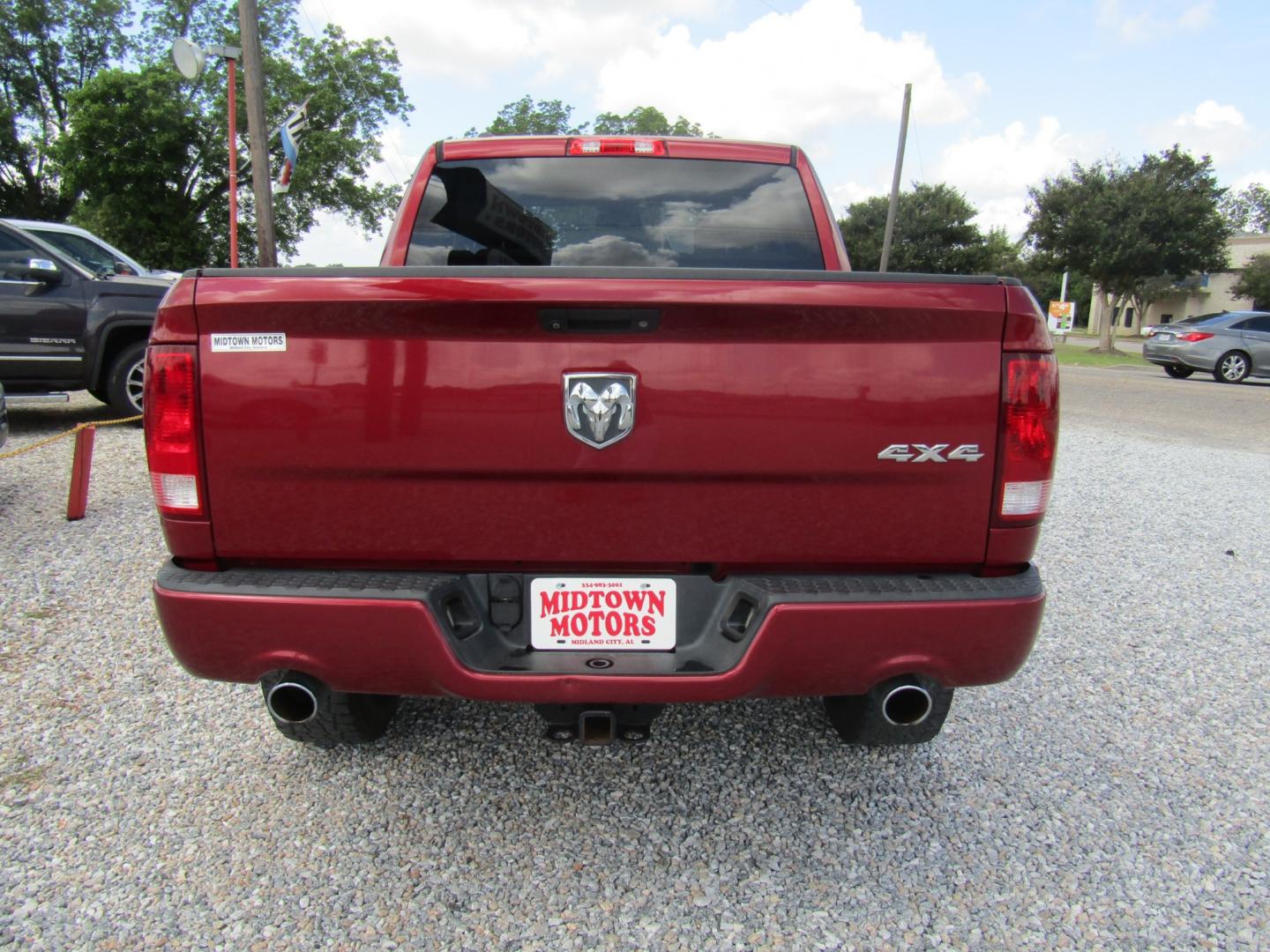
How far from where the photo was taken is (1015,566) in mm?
1959

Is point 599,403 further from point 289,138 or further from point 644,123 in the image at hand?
point 644,123

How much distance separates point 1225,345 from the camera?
54.8ft

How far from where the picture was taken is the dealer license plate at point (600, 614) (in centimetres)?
191

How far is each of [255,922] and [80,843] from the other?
62cm

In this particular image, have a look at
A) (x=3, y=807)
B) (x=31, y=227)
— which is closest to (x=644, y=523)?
(x=3, y=807)

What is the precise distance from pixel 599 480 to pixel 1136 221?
97.4ft

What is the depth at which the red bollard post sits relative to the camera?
4.93 meters

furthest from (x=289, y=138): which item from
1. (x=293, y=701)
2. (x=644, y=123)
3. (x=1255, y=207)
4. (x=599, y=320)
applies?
(x=1255, y=207)

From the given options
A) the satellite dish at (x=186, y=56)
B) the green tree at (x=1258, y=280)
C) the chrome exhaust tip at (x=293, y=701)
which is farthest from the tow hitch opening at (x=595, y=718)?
the green tree at (x=1258, y=280)

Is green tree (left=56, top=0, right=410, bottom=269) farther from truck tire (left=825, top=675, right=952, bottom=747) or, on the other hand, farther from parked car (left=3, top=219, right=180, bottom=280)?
truck tire (left=825, top=675, right=952, bottom=747)

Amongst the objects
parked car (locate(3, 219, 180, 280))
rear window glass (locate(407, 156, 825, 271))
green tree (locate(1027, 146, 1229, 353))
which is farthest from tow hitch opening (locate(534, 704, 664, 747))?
green tree (locate(1027, 146, 1229, 353))

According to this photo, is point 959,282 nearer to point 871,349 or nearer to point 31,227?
point 871,349

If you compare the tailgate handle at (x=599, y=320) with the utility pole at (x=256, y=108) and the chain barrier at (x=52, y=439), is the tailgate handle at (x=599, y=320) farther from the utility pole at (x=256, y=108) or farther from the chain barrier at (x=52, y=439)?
the utility pole at (x=256, y=108)

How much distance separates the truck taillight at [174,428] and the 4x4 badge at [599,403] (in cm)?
81
